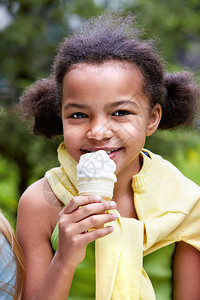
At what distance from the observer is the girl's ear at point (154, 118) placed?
7.60 ft

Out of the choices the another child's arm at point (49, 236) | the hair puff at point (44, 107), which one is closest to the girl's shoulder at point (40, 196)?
the another child's arm at point (49, 236)

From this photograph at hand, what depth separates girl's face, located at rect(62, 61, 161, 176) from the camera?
6.64 ft

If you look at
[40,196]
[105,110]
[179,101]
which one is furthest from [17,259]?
[179,101]

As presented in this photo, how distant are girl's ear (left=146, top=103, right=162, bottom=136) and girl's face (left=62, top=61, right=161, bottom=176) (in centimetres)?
15

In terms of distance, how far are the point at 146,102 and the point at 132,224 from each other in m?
0.59

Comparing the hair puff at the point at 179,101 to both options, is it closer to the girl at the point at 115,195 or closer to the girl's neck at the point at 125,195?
the girl at the point at 115,195

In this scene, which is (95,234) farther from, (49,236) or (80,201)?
(49,236)

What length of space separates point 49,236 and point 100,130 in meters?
0.63

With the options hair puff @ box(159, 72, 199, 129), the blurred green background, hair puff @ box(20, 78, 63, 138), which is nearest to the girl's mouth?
hair puff @ box(20, 78, 63, 138)

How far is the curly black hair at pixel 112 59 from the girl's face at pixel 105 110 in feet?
0.24

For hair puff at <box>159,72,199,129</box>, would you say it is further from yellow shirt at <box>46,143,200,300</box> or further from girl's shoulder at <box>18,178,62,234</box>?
girl's shoulder at <box>18,178,62,234</box>

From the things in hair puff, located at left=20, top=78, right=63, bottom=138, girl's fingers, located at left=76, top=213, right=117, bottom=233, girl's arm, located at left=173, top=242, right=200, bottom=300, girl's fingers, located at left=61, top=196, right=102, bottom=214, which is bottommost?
girl's arm, located at left=173, top=242, right=200, bottom=300

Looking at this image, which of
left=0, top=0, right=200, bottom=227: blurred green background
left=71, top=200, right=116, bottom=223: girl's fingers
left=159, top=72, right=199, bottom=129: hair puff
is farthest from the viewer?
left=0, top=0, right=200, bottom=227: blurred green background

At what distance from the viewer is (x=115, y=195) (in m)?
2.32
